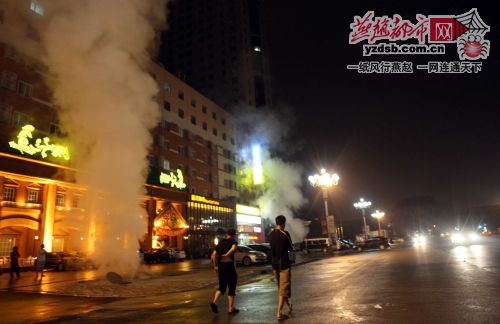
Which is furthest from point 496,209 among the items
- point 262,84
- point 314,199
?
point 262,84

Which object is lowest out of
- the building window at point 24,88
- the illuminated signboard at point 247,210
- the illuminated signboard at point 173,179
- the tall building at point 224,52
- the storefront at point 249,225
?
the storefront at point 249,225

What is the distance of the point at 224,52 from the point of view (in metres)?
82.4

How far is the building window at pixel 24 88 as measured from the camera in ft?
92.6

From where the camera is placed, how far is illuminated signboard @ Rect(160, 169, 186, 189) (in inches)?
1590

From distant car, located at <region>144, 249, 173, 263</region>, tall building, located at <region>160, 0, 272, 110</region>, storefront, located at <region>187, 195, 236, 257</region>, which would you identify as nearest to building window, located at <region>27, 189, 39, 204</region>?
distant car, located at <region>144, 249, 173, 263</region>

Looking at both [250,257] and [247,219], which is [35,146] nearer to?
[250,257]

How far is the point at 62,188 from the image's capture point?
98.4ft

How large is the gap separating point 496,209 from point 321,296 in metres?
104

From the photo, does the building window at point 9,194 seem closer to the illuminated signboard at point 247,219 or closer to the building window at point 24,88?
the building window at point 24,88

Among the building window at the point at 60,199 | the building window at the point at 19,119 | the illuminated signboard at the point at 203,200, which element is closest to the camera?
the building window at the point at 19,119

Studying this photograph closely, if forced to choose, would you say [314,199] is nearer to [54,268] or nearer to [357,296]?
[54,268]

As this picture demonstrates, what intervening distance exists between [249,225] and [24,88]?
37.6 metres

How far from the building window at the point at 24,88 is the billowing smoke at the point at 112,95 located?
487 inches

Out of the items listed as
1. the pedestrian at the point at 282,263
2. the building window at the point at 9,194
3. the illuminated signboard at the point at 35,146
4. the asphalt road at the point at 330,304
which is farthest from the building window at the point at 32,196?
the pedestrian at the point at 282,263
